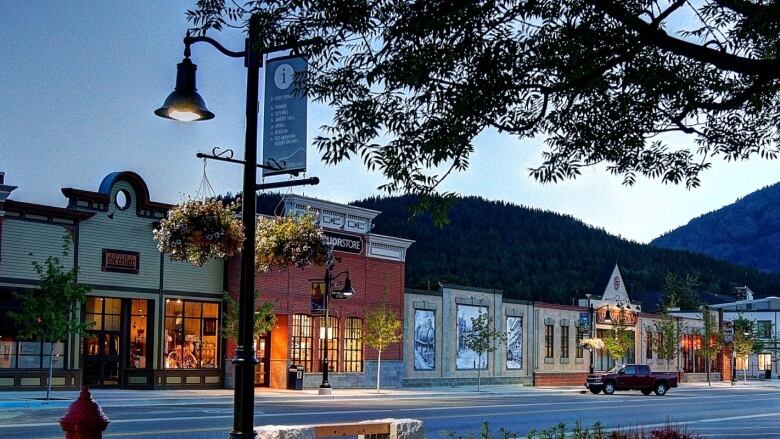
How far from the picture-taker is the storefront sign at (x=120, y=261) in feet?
119

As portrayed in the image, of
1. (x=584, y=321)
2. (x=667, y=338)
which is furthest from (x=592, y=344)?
(x=667, y=338)

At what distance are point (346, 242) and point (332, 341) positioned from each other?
4.31 metres

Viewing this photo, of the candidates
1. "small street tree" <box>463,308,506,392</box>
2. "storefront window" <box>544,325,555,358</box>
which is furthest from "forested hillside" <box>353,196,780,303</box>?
"small street tree" <box>463,308,506,392</box>

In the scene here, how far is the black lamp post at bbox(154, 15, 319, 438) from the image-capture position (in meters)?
9.61

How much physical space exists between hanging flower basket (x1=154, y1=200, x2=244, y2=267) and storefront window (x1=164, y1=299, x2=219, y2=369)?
2493 cm

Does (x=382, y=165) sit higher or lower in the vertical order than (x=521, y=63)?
lower

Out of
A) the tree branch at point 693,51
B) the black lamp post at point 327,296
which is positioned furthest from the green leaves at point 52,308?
the tree branch at point 693,51

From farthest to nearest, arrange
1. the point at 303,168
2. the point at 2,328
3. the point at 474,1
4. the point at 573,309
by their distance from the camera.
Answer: the point at 573,309, the point at 2,328, the point at 303,168, the point at 474,1

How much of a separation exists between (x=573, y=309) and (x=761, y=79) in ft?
175

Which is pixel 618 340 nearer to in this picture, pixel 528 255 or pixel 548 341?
pixel 548 341

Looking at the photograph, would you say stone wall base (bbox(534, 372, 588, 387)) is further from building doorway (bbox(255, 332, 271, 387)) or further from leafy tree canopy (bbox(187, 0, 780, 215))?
leafy tree canopy (bbox(187, 0, 780, 215))

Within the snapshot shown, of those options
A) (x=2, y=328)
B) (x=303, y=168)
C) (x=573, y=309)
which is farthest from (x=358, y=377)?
(x=303, y=168)

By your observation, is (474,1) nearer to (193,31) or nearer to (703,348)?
(193,31)

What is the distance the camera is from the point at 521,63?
9758 millimetres
